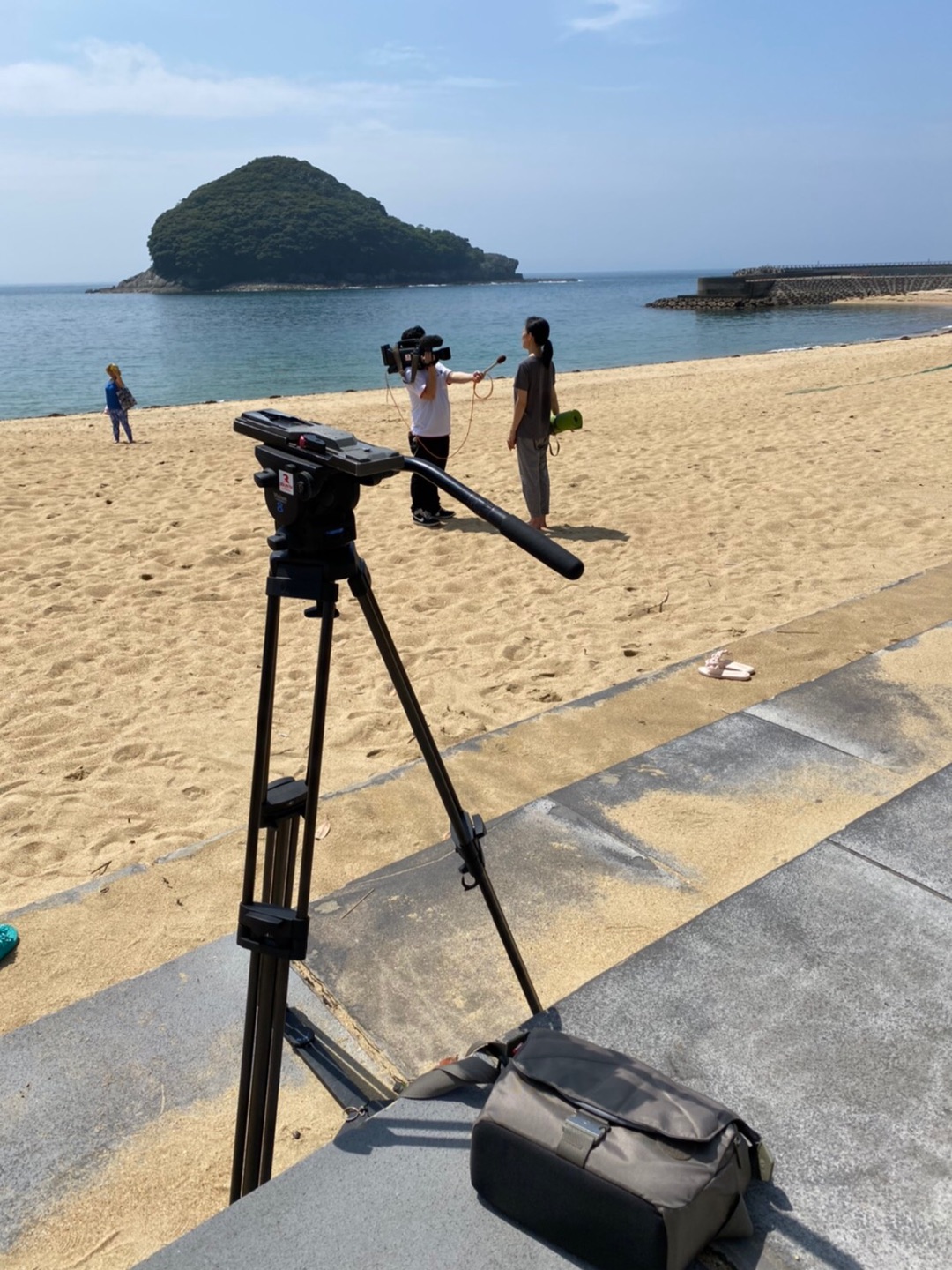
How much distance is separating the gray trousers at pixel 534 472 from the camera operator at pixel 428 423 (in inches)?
30.0

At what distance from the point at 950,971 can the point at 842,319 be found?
56.4m

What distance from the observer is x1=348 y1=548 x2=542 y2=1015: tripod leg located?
160cm

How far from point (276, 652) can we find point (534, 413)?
19.0ft

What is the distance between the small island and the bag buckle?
14270cm

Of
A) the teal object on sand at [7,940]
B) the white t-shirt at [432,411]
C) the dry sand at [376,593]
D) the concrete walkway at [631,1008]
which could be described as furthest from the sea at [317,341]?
the teal object on sand at [7,940]

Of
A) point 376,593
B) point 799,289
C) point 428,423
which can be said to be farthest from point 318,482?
point 799,289

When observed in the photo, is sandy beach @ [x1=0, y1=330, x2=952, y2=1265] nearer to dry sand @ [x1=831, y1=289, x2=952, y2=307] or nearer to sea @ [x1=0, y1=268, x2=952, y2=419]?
sea @ [x1=0, y1=268, x2=952, y2=419]

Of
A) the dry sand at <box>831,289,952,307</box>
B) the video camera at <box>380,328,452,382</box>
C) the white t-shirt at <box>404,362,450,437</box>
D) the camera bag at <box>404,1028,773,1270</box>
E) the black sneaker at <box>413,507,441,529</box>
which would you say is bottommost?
the black sneaker at <box>413,507,441,529</box>

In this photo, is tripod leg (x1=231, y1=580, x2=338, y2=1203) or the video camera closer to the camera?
tripod leg (x1=231, y1=580, x2=338, y2=1203)

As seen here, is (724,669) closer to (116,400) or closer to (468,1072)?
(468,1072)

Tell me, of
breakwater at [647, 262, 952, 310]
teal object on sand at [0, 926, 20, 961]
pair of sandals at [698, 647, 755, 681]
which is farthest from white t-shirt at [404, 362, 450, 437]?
breakwater at [647, 262, 952, 310]

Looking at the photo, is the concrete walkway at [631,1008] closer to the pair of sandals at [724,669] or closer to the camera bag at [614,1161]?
the camera bag at [614,1161]

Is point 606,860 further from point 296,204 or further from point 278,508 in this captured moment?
point 296,204

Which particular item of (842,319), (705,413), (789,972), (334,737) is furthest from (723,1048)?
(842,319)
